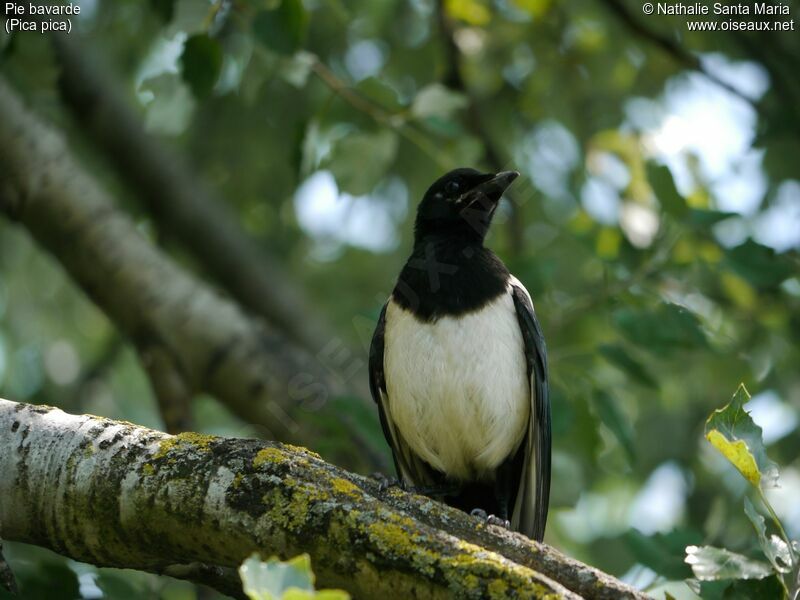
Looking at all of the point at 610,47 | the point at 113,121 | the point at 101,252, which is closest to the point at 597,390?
the point at 101,252

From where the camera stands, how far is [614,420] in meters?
5.34

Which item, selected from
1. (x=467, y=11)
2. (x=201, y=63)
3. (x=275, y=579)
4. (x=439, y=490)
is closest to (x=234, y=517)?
(x=275, y=579)

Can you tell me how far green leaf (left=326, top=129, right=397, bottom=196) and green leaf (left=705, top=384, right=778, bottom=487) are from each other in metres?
2.98

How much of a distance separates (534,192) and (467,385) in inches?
127

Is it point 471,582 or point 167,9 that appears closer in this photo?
point 471,582

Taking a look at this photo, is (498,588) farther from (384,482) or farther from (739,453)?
(384,482)

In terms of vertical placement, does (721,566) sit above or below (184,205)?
below

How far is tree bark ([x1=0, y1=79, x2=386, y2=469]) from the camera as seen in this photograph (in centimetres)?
589

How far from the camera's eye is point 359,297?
29.5 feet

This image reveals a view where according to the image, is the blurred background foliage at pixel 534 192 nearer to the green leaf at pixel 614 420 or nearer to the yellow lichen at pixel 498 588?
the green leaf at pixel 614 420

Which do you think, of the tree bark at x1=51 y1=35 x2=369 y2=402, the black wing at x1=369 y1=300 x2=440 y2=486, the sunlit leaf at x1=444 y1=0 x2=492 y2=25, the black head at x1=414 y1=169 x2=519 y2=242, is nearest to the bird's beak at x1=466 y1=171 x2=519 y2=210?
the black head at x1=414 y1=169 x2=519 y2=242

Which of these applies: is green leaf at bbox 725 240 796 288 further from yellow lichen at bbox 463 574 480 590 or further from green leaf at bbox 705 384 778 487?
yellow lichen at bbox 463 574 480 590

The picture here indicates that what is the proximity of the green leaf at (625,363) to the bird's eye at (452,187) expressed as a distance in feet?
4.35

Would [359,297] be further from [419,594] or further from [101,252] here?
[419,594]
